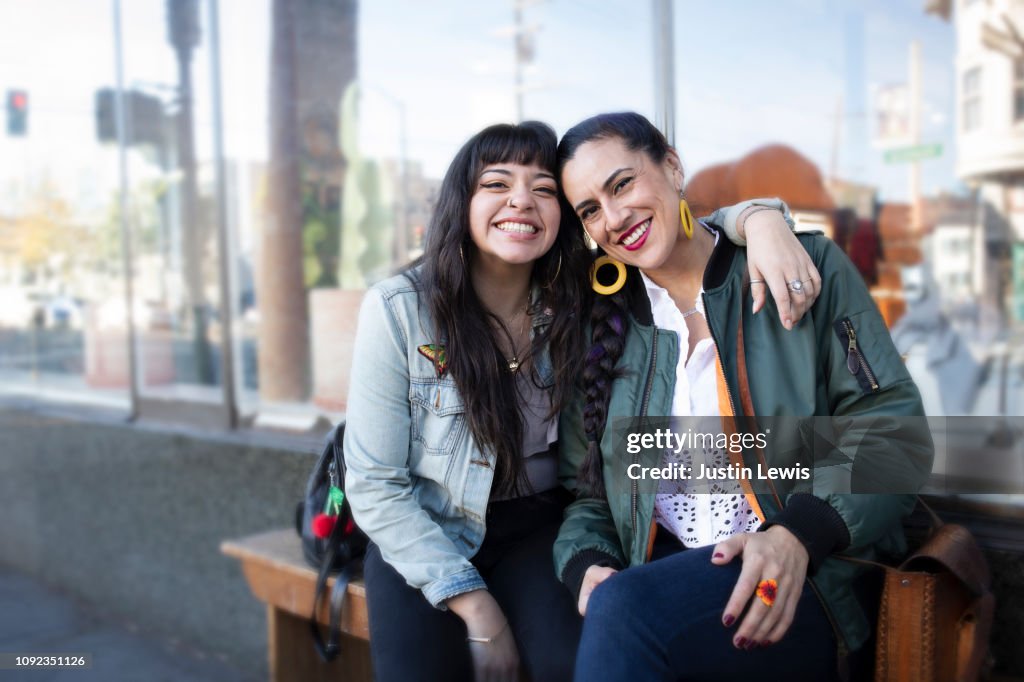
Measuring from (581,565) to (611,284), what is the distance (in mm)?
731

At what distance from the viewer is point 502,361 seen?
2.36 meters

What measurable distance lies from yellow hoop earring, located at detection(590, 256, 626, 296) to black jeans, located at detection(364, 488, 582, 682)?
0.61 m

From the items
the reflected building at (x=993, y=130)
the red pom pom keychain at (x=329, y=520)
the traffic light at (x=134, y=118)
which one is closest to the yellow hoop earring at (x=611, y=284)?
the red pom pom keychain at (x=329, y=520)

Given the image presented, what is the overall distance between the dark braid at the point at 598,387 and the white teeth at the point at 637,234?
19 cm

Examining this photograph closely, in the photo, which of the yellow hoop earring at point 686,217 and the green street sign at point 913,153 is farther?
the green street sign at point 913,153

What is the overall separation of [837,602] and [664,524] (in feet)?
1.49

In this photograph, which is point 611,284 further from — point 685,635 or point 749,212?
point 685,635

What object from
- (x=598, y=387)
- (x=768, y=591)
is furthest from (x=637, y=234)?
(x=768, y=591)

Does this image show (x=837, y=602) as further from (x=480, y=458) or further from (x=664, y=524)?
(x=480, y=458)

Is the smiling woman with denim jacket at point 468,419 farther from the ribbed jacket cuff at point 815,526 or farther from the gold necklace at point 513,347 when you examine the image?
the ribbed jacket cuff at point 815,526

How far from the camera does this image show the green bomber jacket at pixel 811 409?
1.87m

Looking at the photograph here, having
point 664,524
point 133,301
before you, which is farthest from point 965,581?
point 133,301

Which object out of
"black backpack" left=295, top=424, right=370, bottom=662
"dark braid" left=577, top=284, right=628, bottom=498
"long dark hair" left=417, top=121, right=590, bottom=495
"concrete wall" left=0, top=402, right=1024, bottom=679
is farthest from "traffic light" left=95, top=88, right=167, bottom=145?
"dark braid" left=577, top=284, right=628, bottom=498

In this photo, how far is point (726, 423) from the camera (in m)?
2.05
